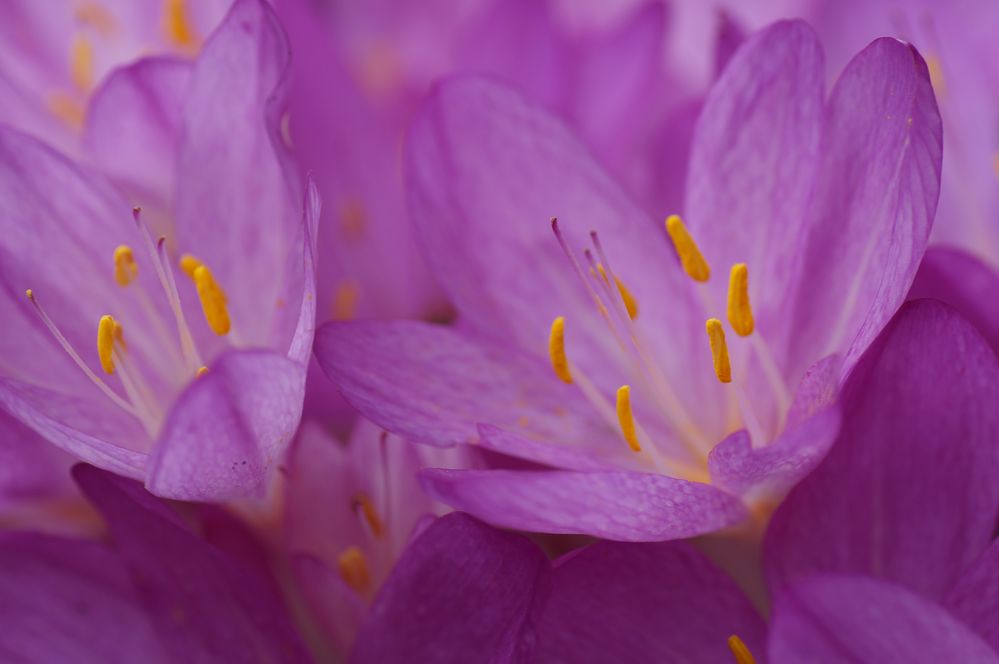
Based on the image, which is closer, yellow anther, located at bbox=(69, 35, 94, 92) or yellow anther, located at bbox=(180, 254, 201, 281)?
yellow anther, located at bbox=(180, 254, 201, 281)

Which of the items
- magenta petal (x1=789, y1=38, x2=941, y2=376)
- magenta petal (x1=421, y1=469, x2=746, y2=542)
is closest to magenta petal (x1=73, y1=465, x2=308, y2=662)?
magenta petal (x1=421, y1=469, x2=746, y2=542)

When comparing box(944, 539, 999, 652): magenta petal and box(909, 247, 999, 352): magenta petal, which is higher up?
box(909, 247, 999, 352): magenta petal

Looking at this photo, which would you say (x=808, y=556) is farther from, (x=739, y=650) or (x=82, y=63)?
(x=82, y=63)

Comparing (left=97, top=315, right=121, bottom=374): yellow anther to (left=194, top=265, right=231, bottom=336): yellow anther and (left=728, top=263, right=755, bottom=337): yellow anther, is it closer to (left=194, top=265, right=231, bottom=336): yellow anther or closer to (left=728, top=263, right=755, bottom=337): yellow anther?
(left=194, top=265, right=231, bottom=336): yellow anther

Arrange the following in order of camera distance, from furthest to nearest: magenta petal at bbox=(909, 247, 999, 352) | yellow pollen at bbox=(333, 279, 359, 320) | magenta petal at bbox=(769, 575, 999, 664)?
yellow pollen at bbox=(333, 279, 359, 320) → magenta petal at bbox=(909, 247, 999, 352) → magenta petal at bbox=(769, 575, 999, 664)

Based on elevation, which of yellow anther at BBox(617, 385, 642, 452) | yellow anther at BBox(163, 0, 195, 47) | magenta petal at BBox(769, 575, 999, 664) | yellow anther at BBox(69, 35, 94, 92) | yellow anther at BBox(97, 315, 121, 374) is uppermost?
yellow anther at BBox(163, 0, 195, 47)

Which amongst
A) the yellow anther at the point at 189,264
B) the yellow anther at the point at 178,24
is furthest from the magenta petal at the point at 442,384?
the yellow anther at the point at 178,24

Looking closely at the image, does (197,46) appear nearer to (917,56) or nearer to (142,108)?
(142,108)

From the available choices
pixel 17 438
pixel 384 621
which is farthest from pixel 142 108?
pixel 384 621
